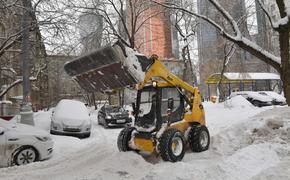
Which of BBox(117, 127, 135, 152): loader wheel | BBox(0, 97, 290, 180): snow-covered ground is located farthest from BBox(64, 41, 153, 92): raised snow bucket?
BBox(0, 97, 290, 180): snow-covered ground

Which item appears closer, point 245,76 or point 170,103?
point 170,103

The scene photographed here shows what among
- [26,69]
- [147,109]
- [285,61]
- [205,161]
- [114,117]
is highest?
[285,61]

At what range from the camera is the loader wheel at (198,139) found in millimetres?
8320

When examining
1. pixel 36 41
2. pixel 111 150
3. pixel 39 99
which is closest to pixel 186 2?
pixel 36 41

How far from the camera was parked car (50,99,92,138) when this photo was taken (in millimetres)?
12422

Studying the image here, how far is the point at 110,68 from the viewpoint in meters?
6.89

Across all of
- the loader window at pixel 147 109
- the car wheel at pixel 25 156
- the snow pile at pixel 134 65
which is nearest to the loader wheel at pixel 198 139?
the loader window at pixel 147 109

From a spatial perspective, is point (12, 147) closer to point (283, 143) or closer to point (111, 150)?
point (111, 150)

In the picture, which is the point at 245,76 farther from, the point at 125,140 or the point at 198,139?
the point at 125,140

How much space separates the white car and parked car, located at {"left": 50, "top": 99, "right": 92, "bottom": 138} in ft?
12.4

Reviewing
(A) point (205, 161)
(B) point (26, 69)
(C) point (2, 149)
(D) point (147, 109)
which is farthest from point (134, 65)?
Answer: (B) point (26, 69)

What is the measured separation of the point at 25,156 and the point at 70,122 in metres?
4.55

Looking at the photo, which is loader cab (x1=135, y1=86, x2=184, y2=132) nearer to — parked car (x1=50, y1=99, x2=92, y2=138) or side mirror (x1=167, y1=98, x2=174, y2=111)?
side mirror (x1=167, y1=98, x2=174, y2=111)

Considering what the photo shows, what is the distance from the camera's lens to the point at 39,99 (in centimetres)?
4372
